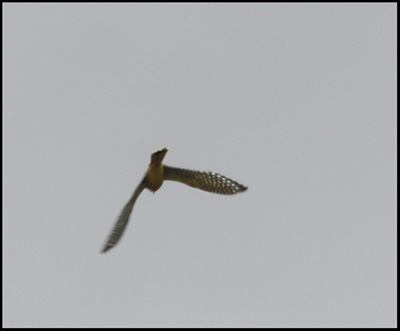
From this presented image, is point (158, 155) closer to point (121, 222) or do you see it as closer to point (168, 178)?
point (168, 178)

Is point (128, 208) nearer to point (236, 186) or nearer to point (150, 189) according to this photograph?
point (150, 189)

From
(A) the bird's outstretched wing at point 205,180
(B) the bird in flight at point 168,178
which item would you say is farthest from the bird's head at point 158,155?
(A) the bird's outstretched wing at point 205,180

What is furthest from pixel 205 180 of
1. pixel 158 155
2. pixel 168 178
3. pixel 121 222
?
pixel 121 222

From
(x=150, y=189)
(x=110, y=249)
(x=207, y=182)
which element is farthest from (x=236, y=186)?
(x=110, y=249)

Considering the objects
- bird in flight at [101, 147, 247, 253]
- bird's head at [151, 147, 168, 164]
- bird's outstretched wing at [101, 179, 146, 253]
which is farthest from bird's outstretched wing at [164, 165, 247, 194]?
bird's outstretched wing at [101, 179, 146, 253]

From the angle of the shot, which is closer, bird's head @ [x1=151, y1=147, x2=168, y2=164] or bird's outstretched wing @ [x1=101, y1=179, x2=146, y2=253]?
bird's outstretched wing @ [x1=101, y1=179, x2=146, y2=253]

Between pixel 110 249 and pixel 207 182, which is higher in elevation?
pixel 207 182

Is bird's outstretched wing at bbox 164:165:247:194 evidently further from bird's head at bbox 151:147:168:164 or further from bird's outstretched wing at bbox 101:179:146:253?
bird's outstretched wing at bbox 101:179:146:253
